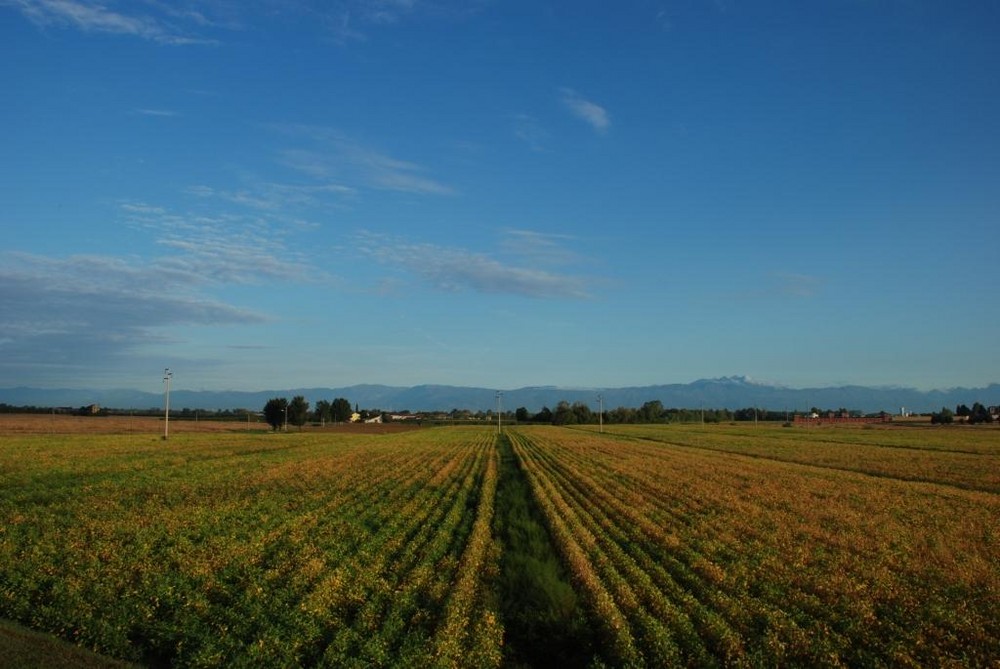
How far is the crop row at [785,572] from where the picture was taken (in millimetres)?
11586

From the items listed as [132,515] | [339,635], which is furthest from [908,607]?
[132,515]

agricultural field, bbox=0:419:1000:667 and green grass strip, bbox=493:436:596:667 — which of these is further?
green grass strip, bbox=493:436:596:667

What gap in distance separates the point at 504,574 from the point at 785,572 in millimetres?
6668

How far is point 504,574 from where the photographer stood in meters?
16.5

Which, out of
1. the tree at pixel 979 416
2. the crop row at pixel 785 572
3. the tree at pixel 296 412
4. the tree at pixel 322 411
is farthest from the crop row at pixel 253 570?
the tree at pixel 979 416

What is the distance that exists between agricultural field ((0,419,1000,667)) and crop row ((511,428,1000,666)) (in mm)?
76

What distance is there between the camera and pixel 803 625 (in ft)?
41.6

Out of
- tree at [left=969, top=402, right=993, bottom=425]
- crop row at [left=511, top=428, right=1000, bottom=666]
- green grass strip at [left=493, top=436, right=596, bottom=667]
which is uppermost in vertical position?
tree at [left=969, top=402, right=993, bottom=425]

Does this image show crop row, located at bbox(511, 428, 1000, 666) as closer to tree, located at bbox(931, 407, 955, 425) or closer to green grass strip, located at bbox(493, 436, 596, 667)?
green grass strip, located at bbox(493, 436, 596, 667)

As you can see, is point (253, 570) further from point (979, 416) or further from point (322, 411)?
point (979, 416)

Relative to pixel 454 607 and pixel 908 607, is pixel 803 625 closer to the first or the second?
pixel 908 607

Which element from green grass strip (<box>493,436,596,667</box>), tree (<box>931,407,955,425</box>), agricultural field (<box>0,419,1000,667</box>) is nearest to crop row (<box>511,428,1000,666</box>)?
agricultural field (<box>0,419,1000,667</box>)

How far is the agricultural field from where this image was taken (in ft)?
38.1

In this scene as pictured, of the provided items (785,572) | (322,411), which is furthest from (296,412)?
(785,572)
